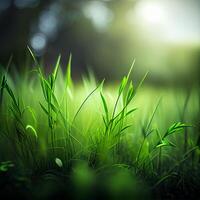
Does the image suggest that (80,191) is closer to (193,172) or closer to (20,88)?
(193,172)

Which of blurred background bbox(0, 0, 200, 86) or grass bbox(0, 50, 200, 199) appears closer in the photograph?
grass bbox(0, 50, 200, 199)

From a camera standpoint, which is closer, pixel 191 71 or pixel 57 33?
pixel 191 71

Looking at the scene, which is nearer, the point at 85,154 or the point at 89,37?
the point at 85,154

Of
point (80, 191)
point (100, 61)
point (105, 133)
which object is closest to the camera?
point (80, 191)

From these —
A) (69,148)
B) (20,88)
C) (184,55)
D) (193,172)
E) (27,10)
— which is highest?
(27,10)

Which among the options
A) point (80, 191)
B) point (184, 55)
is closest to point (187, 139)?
point (80, 191)

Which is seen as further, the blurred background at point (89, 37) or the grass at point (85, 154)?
the blurred background at point (89, 37)

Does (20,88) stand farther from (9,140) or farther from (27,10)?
(27,10)

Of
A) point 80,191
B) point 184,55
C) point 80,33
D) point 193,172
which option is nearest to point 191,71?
point 184,55

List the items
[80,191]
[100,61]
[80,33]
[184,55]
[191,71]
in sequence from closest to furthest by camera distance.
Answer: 1. [80,191]
2. [191,71]
3. [184,55]
4. [100,61]
5. [80,33]

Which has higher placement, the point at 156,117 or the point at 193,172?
the point at 156,117
